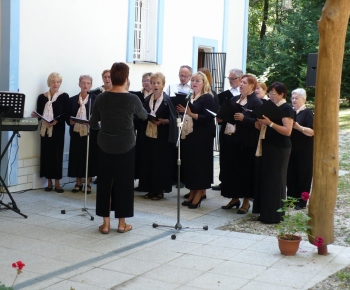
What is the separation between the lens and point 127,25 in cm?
1207

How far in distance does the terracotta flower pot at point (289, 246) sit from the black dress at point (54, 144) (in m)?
4.42

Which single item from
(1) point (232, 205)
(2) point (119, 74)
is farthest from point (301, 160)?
(2) point (119, 74)

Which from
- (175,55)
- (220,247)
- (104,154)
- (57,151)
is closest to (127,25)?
(175,55)

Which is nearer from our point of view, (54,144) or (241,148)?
(241,148)

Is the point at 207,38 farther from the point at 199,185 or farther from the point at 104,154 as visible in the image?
the point at 104,154

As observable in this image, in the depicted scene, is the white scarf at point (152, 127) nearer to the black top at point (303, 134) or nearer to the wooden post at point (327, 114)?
the black top at point (303, 134)

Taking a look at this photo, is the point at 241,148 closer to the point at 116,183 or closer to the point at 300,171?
the point at 300,171

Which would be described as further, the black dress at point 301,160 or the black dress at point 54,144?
the black dress at point 54,144

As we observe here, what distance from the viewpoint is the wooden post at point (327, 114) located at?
6.81 m

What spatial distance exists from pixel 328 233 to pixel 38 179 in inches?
203

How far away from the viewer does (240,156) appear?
30.5 feet

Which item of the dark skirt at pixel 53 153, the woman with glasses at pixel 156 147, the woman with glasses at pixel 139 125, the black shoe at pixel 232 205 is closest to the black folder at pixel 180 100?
the woman with glasses at pixel 156 147

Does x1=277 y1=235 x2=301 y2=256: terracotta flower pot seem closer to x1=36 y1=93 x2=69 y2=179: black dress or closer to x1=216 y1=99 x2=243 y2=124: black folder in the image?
x1=216 y1=99 x2=243 y2=124: black folder

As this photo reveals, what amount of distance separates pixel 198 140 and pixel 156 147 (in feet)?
2.49
